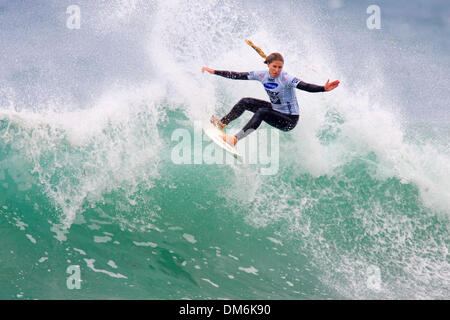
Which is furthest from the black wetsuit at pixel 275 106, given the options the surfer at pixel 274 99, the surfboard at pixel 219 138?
the surfboard at pixel 219 138

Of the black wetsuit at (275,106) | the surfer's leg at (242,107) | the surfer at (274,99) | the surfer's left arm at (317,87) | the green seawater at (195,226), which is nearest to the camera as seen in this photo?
the green seawater at (195,226)

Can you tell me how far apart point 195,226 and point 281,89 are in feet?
8.27

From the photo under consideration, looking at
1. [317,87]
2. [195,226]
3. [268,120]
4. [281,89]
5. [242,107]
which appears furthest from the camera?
[242,107]

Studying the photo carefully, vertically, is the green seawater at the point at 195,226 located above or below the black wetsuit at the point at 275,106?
below

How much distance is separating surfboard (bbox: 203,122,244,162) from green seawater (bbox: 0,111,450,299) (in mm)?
1081

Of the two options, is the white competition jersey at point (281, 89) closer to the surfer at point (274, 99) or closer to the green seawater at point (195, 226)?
the surfer at point (274, 99)

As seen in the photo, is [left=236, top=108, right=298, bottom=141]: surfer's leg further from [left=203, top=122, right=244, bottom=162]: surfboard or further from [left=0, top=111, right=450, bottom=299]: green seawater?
[left=0, top=111, right=450, bottom=299]: green seawater

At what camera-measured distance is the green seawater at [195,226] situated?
5.04 meters

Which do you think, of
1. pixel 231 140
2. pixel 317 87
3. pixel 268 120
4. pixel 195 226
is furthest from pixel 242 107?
pixel 195 226

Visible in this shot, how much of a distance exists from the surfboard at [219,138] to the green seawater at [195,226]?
1.08 meters

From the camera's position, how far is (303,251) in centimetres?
599

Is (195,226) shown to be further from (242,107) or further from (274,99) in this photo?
(274,99)

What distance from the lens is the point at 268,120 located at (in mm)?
6160
